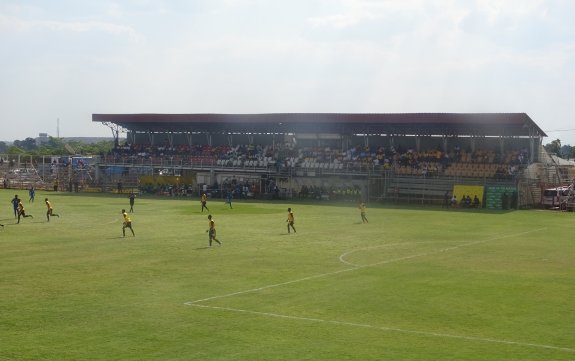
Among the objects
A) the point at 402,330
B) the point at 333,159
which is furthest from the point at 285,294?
the point at 333,159

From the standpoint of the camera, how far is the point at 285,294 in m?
24.5

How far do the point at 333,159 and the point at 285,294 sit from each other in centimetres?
6067

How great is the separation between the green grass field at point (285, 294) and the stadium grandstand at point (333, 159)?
93.8ft

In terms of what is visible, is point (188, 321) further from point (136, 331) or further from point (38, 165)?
point (38, 165)

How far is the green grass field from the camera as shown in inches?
709

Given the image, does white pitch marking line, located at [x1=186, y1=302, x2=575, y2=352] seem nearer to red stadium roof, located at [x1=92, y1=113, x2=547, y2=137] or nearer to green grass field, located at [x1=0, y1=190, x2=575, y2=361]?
green grass field, located at [x1=0, y1=190, x2=575, y2=361]

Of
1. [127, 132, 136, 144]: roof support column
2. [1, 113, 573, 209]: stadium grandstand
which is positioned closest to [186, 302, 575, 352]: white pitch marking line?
[1, 113, 573, 209]: stadium grandstand

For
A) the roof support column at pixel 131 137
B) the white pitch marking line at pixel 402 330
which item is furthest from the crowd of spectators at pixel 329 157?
the white pitch marking line at pixel 402 330

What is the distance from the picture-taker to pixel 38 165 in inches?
4090

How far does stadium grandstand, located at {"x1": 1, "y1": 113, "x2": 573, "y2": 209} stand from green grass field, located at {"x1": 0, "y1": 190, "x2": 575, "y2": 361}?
2858cm

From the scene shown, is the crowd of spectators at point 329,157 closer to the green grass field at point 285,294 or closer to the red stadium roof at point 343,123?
the red stadium roof at point 343,123

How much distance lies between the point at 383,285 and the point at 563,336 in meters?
8.27

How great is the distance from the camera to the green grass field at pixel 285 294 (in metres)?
18.0

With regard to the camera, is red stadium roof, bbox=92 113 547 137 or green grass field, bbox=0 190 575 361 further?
red stadium roof, bbox=92 113 547 137
